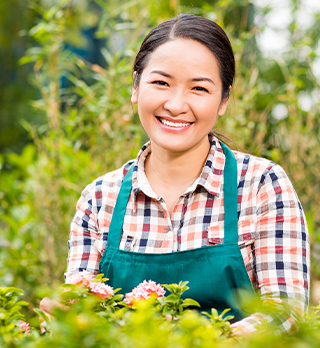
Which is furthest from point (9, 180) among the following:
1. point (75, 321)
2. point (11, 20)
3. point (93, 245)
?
point (11, 20)

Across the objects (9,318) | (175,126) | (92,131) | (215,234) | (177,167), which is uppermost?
(92,131)

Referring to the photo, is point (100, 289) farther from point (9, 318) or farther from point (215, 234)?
point (215, 234)

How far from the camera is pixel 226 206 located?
4.06 feet

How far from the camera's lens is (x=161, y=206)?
4.33ft

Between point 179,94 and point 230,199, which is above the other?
point 179,94

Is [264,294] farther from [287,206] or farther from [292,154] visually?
[292,154]

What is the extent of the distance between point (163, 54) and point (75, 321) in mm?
938

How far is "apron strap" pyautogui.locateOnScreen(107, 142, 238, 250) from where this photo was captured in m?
A: 1.20

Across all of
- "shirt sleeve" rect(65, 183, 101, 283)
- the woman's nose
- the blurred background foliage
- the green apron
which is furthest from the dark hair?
the blurred background foliage

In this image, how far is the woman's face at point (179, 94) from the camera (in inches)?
46.9

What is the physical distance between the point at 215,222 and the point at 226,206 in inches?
2.3

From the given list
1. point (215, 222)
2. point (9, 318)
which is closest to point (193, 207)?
point (215, 222)

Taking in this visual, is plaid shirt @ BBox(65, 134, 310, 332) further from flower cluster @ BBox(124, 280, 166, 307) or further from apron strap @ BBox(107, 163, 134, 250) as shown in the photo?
flower cluster @ BBox(124, 280, 166, 307)

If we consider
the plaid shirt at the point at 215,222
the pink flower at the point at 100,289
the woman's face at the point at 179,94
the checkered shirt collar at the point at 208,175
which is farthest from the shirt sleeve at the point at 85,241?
the pink flower at the point at 100,289
